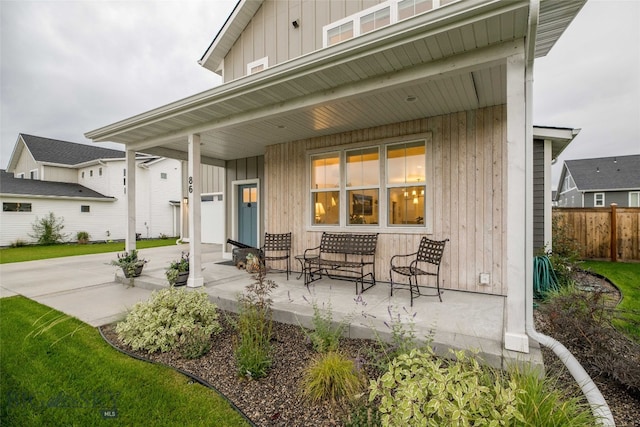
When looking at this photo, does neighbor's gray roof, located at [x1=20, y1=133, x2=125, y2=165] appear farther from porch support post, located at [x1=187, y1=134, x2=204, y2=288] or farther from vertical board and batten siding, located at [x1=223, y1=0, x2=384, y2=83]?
porch support post, located at [x1=187, y1=134, x2=204, y2=288]

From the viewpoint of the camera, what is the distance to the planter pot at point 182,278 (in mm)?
4730

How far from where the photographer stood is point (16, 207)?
13516mm

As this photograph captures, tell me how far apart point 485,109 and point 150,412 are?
4970 millimetres

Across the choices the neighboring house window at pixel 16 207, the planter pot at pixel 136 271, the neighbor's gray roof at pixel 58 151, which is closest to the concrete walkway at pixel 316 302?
the planter pot at pixel 136 271

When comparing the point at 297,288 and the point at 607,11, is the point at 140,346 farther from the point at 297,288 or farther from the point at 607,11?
the point at 607,11

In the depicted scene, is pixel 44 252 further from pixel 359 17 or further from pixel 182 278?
pixel 359 17

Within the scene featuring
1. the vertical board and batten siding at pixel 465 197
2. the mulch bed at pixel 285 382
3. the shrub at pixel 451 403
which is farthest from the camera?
the vertical board and batten siding at pixel 465 197

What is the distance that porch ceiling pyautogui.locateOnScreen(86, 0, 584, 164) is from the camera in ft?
7.54

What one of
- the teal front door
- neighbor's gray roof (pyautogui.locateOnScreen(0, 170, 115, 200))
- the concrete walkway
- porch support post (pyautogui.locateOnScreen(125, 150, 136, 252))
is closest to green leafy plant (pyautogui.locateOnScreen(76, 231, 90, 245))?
neighbor's gray roof (pyautogui.locateOnScreen(0, 170, 115, 200))

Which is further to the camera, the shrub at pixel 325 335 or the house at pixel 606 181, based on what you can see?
the house at pixel 606 181

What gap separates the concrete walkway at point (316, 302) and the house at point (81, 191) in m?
9.79

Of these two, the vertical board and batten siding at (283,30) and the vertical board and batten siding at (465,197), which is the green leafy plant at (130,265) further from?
the vertical board and batten siding at (283,30)

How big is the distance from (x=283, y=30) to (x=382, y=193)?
425 centimetres

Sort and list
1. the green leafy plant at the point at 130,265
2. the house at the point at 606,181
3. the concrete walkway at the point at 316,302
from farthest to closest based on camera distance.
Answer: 1. the house at the point at 606,181
2. the green leafy plant at the point at 130,265
3. the concrete walkway at the point at 316,302
